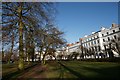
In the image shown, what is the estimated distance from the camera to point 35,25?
21.2 meters

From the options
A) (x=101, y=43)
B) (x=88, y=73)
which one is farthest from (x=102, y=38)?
(x=88, y=73)

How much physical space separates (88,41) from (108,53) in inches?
1206

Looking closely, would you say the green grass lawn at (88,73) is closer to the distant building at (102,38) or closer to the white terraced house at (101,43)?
the white terraced house at (101,43)

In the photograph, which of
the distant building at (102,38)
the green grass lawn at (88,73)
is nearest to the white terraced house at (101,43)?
the distant building at (102,38)

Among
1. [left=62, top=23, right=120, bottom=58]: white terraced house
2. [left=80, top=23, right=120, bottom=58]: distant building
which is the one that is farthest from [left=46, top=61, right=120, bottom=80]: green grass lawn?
[left=80, top=23, right=120, bottom=58]: distant building

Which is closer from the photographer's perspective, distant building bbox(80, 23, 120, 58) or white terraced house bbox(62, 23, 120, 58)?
white terraced house bbox(62, 23, 120, 58)

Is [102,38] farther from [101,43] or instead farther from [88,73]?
[88,73]

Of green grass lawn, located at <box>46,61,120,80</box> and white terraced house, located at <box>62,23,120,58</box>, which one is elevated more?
white terraced house, located at <box>62,23,120,58</box>

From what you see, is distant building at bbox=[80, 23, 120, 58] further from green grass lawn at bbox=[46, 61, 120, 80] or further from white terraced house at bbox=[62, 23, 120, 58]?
green grass lawn at bbox=[46, 61, 120, 80]

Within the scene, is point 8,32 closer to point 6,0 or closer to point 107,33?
point 6,0

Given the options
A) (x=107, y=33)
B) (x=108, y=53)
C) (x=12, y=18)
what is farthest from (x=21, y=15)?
(x=107, y=33)

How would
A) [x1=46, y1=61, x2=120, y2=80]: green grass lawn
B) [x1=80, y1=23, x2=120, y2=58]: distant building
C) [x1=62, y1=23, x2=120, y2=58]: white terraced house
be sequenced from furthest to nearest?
1. [x1=80, y1=23, x2=120, y2=58]: distant building
2. [x1=62, y1=23, x2=120, y2=58]: white terraced house
3. [x1=46, y1=61, x2=120, y2=80]: green grass lawn

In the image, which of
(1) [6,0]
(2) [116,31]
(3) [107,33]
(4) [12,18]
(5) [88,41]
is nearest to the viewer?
(1) [6,0]

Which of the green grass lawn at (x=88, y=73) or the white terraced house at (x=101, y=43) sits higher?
the white terraced house at (x=101, y=43)
